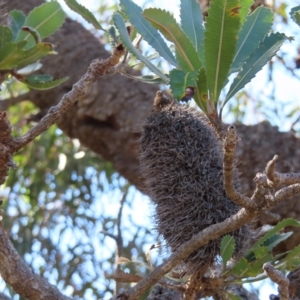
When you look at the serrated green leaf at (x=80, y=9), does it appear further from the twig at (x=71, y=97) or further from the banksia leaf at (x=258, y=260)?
the banksia leaf at (x=258, y=260)

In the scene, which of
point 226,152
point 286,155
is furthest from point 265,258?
point 286,155

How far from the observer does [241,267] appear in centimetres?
107

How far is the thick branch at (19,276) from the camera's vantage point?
107cm

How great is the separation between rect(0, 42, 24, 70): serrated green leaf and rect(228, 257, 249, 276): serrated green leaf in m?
0.58

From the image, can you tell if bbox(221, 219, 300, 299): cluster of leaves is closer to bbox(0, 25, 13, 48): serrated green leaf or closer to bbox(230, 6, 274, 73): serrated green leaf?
bbox(230, 6, 274, 73): serrated green leaf

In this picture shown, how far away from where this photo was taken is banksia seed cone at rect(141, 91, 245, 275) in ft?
3.52

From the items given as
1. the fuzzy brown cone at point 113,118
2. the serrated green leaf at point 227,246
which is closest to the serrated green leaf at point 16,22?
the serrated green leaf at point 227,246

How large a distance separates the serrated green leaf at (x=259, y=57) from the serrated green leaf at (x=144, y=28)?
133mm

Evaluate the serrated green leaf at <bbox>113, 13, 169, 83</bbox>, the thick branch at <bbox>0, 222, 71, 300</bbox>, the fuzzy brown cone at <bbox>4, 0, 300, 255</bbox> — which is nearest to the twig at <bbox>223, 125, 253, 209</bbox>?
the serrated green leaf at <bbox>113, 13, 169, 83</bbox>

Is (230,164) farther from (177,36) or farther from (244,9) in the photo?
(244,9)

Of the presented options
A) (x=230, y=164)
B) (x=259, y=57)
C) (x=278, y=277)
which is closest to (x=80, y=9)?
(x=259, y=57)

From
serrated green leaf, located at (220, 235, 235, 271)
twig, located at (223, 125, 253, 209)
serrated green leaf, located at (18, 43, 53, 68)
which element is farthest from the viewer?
serrated green leaf, located at (18, 43, 53, 68)

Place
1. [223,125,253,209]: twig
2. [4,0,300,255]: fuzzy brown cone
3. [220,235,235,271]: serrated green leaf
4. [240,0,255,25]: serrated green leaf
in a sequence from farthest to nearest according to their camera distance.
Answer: [4,0,300,255]: fuzzy brown cone → [240,0,255,25]: serrated green leaf → [220,235,235,271]: serrated green leaf → [223,125,253,209]: twig

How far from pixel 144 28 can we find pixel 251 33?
0.69 feet
